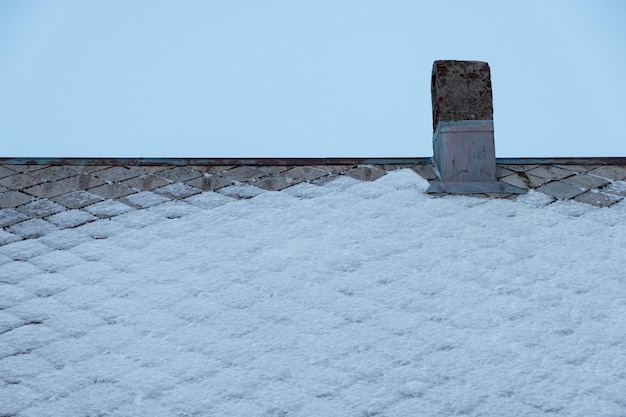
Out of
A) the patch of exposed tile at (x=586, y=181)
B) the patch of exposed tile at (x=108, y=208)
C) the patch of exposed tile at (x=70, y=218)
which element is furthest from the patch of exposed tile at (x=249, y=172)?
the patch of exposed tile at (x=586, y=181)

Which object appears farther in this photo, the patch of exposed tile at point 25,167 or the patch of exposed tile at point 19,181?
the patch of exposed tile at point 25,167

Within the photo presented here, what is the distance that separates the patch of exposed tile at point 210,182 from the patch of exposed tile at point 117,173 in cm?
40

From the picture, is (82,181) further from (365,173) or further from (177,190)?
(365,173)

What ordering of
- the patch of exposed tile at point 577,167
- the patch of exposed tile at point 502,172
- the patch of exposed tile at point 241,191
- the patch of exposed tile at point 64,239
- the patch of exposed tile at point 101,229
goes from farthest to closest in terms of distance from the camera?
the patch of exposed tile at point 577,167 < the patch of exposed tile at point 502,172 < the patch of exposed tile at point 241,191 < the patch of exposed tile at point 101,229 < the patch of exposed tile at point 64,239

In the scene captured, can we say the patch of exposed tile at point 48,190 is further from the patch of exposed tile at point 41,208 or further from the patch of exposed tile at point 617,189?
the patch of exposed tile at point 617,189

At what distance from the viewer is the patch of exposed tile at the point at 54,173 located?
454 cm

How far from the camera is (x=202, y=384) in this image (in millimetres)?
2686

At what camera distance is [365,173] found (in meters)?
4.54

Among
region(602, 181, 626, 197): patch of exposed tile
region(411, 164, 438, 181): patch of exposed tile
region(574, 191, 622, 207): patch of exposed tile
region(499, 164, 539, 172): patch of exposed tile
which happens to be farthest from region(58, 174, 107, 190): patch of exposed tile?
region(602, 181, 626, 197): patch of exposed tile

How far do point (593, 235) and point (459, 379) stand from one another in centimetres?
152

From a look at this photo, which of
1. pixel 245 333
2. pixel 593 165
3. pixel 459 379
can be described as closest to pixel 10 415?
pixel 245 333

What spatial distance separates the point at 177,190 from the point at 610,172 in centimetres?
271

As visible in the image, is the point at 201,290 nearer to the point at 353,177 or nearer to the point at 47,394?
the point at 47,394
